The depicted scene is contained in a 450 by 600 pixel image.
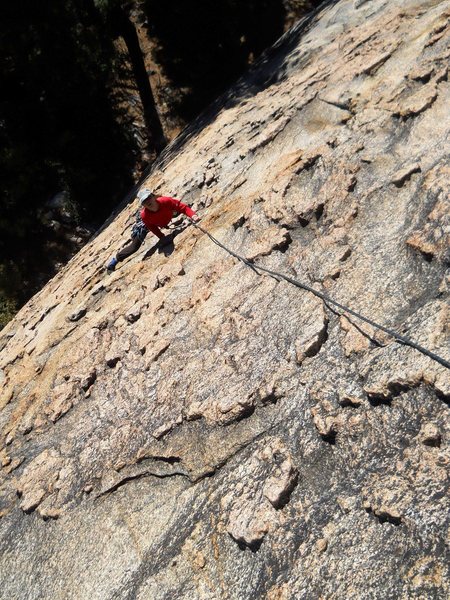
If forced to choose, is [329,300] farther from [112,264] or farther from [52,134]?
[52,134]

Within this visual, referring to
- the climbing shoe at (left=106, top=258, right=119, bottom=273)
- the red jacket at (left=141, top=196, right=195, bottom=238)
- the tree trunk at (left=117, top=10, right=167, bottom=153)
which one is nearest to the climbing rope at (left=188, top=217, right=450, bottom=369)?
the red jacket at (left=141, top=196, right=195, bottom=238)

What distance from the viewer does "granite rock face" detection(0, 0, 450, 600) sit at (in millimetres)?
3488

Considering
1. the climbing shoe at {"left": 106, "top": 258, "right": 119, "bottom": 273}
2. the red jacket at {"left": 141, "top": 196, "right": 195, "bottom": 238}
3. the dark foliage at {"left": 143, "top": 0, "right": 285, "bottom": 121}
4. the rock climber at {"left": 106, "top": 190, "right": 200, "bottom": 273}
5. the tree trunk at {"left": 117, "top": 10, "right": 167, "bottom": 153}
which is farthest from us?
the dark foliage at {"left": 143, "top": 0, "right": 285, "bottom": 121}

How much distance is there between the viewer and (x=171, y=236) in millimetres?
7445

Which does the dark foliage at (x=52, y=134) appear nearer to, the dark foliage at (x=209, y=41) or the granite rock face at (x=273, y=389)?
the dark foliage at (x=209, y=41)

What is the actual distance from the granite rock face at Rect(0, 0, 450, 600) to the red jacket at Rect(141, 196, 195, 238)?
1.36ft

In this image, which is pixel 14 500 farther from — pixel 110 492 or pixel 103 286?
pixel 103 286

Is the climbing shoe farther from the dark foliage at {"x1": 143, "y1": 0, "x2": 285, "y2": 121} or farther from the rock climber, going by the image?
the dark foliage at {"x1": 143, "y1": 0, "x2": 285, "y2": 121}

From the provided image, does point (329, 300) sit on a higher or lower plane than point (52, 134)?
lower

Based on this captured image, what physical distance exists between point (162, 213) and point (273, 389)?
3.94m

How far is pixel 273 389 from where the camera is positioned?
440 centimetres

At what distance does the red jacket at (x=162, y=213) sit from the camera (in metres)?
7.16

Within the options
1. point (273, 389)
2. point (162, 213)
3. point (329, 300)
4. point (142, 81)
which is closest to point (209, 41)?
point (142, 81)

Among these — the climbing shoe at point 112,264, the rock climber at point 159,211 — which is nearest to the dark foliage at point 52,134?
the climbing shoe at point 112,264
